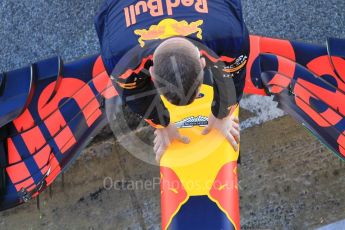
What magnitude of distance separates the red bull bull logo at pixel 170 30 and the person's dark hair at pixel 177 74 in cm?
15

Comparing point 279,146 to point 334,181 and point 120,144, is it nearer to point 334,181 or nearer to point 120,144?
point 334,181

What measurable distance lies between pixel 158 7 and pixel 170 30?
9cm

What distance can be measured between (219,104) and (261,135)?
67cm

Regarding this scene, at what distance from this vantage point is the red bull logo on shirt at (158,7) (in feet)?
4.58

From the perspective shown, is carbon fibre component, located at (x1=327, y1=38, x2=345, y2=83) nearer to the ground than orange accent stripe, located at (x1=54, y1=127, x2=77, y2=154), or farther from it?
farther from it

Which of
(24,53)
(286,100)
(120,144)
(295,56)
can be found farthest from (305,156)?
(24,53)

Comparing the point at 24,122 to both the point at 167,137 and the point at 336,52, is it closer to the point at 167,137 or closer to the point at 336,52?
the point at 167,137

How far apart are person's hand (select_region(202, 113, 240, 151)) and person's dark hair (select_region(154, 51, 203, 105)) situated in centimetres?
40

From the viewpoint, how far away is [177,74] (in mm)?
1226

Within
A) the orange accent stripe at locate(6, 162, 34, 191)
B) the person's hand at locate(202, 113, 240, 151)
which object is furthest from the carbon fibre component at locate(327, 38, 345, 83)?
the orange accent stripe at locate(6, 162, 34, 191)

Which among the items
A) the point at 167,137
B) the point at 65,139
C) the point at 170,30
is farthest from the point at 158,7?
the point at 65,139

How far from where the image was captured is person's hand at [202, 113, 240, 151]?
1682mm

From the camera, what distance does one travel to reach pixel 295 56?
2.05 metres

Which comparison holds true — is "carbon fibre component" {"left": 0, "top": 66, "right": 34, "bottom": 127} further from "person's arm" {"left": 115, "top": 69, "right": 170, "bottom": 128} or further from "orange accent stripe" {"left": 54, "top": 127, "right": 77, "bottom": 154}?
"person's arm" {"left": 115, "top": 69, "right": 170, "bottom": 128}
